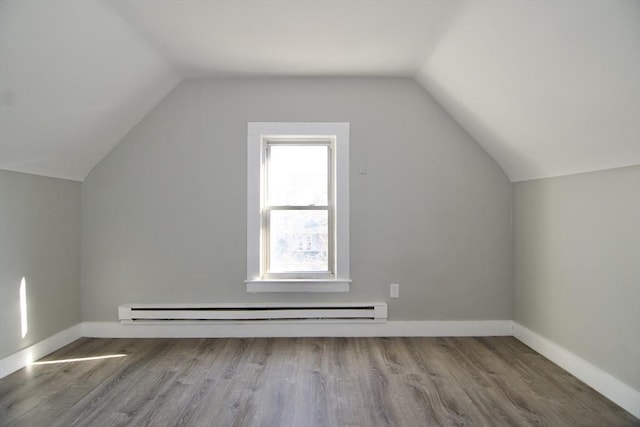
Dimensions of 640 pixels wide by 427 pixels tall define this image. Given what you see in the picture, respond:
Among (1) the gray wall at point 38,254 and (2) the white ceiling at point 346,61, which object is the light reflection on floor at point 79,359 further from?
(2) the white ceiling at point 346,61

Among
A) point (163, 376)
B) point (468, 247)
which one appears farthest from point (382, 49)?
point (163, 376)

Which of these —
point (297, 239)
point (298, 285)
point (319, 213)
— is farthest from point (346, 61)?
point (298, 285)

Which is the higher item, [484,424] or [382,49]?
[382,49]

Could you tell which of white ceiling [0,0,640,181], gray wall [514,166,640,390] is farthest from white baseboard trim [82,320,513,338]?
white ceiling [0,0,640,181]

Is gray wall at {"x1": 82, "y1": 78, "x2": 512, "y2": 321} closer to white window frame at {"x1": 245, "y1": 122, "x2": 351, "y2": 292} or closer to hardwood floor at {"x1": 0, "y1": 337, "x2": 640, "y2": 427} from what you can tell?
white window frame at {"x1": 245, "y1": 122, "x2": 351, "y2": 292}

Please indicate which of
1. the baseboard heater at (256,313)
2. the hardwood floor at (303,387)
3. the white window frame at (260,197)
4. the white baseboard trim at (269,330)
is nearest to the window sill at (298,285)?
the white window frame at (260,197)

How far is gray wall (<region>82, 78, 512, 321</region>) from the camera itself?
414 centimetres

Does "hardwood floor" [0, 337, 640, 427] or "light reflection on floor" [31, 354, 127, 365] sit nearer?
"hardwood floor" [0, 337, 640, 427]

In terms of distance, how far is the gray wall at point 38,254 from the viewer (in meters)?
3.21

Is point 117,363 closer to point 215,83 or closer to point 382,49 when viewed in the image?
point 215,83

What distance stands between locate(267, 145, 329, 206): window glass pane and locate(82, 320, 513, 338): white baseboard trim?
1.22 m

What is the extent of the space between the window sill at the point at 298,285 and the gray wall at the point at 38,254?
5.28 ft

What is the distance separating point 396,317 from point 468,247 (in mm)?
951

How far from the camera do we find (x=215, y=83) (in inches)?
164
